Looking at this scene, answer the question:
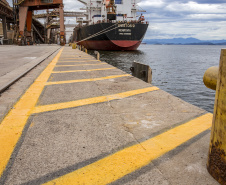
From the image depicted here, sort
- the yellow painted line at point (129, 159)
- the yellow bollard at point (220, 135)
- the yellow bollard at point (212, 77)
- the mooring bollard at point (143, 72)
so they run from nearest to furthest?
the yellow bollard at point (220, 135)
the yellow painted line at point (129, 159)
the yellow bollard at point (212, 77)
the mooring bollard at point (143, 72)

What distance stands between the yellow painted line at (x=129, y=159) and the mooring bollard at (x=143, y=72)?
123 inches

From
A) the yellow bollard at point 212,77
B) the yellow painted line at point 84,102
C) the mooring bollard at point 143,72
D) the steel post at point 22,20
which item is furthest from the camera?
the steel post at point 22,20

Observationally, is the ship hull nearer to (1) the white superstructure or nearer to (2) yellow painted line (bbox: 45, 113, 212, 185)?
(1) the white superstructure

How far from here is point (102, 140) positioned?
6.88 feet

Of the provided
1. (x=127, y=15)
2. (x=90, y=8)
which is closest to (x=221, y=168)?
(x=127, y=15)

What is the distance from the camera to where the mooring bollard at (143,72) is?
541 cm

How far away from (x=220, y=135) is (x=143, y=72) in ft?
14.3

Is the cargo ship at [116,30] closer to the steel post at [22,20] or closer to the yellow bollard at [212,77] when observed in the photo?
the steel post at [22,20]

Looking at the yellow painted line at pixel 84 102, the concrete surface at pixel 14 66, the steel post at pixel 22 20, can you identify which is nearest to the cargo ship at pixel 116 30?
the steel post at pixel 22 20

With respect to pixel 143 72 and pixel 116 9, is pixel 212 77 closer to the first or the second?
pixel 143 72

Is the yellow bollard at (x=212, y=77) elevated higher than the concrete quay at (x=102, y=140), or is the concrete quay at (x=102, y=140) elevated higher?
the yellow bollard at (x=212, y=77)

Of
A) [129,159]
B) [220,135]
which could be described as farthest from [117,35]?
[220,135]

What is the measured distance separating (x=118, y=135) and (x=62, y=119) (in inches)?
34.3

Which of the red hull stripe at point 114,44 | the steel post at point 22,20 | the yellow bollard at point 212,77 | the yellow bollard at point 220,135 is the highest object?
the steel post at point 22,20
